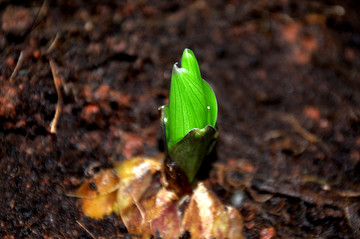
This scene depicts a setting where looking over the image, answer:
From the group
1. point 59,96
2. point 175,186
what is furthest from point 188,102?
point 59,96

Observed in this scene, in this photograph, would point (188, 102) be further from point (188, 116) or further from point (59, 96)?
point (59, 96)

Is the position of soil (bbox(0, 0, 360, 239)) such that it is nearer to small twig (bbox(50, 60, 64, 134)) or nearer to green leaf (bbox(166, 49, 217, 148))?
small twig (bbox(50, 60, 64, 134))

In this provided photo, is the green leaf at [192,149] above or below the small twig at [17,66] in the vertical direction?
below

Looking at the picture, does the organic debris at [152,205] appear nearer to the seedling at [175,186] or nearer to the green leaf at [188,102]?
the seedling at [175,186]

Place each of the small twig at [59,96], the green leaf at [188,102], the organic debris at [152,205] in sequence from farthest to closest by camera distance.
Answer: the small twig at [59,96] < the organic debris at [152,205] < the green leaf at [188,102]

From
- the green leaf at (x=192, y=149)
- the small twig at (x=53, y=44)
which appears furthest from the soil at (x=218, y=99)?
the green leaf at (x=192, y=149)

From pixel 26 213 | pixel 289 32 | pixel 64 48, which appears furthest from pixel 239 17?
pixel 26 213

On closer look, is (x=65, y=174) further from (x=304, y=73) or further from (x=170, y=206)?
(x=304, y=73)

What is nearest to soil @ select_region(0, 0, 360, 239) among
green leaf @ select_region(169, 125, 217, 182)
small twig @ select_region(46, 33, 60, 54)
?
small twig @ select_region(46, 33, 60, 54)

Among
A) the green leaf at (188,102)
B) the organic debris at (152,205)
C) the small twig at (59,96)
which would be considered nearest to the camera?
the green leaf at (188,102)
